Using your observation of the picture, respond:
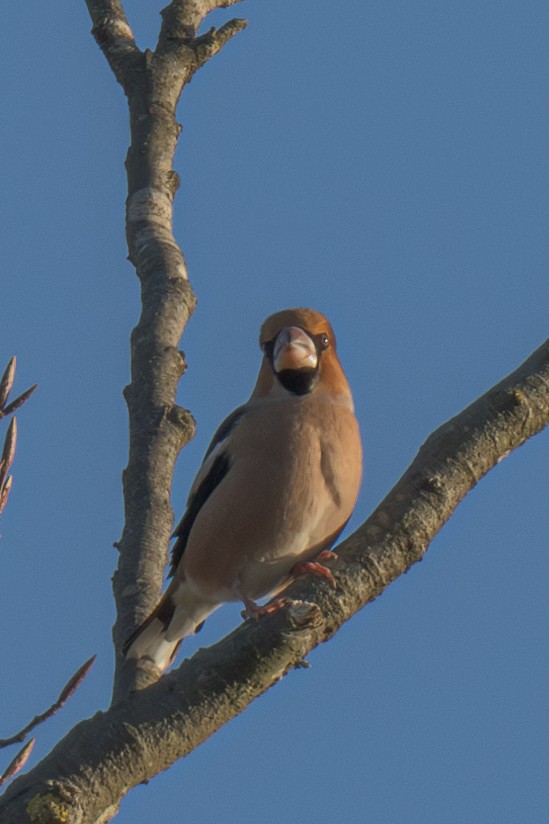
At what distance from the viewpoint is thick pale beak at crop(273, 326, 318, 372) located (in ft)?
18.8

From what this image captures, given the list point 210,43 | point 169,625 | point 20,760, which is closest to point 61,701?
point 20,760

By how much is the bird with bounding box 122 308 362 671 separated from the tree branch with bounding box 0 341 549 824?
5.13 feet

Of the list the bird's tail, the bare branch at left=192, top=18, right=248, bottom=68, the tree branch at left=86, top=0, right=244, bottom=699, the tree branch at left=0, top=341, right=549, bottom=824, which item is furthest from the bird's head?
the tree branch at left=0, top=341, right=549, bottom=824

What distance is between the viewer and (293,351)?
18.8 ft

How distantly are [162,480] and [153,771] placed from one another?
5.50 feet

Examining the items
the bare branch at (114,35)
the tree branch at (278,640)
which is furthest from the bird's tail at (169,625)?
the bare branch at (114,35)

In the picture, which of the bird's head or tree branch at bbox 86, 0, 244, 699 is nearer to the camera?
tree branch at bbox 86, 0, 244, 699

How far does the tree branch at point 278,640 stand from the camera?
10.5 ft

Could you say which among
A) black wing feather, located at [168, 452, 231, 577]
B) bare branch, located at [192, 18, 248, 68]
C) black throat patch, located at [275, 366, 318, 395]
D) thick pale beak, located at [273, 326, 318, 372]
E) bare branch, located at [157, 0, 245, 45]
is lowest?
black wing feather, located at [168, 452, 231, 577]

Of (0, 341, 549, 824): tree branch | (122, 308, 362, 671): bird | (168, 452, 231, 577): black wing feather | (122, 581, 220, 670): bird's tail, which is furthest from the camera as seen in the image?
(168, 452, 231, 577): black wing feather

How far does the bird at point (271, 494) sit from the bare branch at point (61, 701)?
1.20 m

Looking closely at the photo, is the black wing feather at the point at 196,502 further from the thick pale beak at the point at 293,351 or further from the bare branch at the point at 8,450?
the bare branch at the point at 8,450

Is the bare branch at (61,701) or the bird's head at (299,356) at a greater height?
the bird's head at (299,356)

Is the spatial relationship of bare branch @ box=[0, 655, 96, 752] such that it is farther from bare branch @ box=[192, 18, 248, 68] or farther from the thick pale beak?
bare branch @ box=[192, 18, 248, 68]
